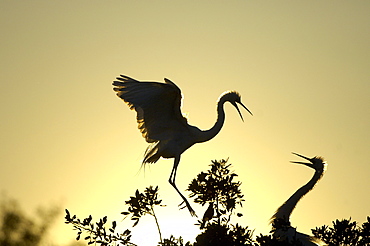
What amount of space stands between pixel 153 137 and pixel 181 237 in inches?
130

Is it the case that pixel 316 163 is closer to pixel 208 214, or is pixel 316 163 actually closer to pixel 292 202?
pixel 292 202

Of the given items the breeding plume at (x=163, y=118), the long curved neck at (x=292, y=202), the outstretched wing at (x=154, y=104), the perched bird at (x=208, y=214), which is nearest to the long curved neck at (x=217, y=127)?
the breeding plume at (x=163, y=118)

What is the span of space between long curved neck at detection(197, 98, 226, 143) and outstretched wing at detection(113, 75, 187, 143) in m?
0.45

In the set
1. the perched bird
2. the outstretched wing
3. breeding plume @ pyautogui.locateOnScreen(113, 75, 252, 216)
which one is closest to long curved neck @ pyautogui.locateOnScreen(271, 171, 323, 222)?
breeding plume @ pyautogui.locateOnScreen(113, 75, 252, 216)

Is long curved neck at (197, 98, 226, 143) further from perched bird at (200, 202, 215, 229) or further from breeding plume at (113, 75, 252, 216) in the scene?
perched bird at (200, 202, 215, 229)

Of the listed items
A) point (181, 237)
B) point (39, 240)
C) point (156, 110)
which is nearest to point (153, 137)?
point (156, 110)

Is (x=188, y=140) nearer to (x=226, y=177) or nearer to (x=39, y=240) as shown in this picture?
(x=226, y=177)

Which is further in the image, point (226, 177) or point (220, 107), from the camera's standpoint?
point (220, 107)

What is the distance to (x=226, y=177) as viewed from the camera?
9164 millimetres

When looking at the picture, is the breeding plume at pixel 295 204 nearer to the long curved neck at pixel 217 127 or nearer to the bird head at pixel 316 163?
the bird head at pixel 316 163

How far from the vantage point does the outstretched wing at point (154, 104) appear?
10.7 meters

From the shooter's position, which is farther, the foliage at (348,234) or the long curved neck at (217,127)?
the long curved neck at (217,127)

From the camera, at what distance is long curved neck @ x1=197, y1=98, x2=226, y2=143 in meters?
11.9

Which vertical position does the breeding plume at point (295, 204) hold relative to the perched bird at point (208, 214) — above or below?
above
